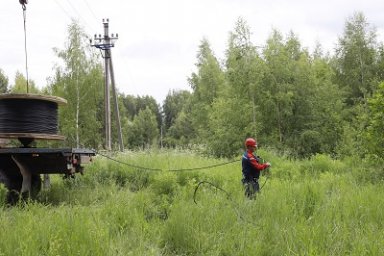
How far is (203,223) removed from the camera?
5539 millimetres

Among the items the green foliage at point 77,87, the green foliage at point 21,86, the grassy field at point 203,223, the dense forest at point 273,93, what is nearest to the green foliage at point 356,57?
the dense forest at point 273,93

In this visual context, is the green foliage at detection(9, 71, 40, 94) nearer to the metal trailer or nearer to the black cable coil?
the metal trailer

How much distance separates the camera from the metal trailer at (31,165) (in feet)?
25.0

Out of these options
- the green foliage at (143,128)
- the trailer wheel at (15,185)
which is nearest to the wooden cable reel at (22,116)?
the trailer wheel at (15,185)

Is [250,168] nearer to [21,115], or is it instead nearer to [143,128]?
[21,115]

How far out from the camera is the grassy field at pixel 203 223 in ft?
14.7

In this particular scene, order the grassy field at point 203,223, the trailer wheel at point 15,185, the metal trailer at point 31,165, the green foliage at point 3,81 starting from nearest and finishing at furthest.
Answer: the grassy field at point 203,223 → the metal trailer at point 31,165 → the trailer wheel at point 15,185 → the green foliage at point 3,81

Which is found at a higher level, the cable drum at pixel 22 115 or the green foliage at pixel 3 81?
Answer: the green foliage at pixel 3 81

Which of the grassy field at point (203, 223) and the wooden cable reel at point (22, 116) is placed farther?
the wooden cable reel at point (22, 116)

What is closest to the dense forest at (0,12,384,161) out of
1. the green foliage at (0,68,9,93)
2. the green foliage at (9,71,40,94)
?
the green foliage at (9,71,40,94)

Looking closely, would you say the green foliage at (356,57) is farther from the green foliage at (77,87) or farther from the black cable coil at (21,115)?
the black cable coil at (21,115)

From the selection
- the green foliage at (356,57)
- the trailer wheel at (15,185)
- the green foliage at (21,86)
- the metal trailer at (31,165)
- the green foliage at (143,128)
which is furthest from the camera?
the green foliage at (143,128)

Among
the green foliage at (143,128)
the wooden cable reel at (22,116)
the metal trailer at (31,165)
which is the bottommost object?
the metal trailer at (31,165)

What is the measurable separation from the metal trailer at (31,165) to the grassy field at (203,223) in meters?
0.39
